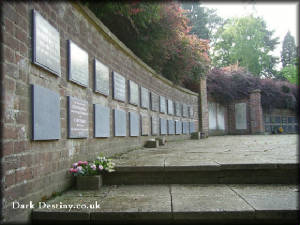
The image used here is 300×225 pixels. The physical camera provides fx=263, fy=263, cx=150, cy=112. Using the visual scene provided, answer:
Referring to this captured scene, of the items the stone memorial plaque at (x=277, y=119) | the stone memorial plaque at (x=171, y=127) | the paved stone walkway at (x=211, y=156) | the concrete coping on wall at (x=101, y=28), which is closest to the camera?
the paved stone walkway at (x=211, y=156)

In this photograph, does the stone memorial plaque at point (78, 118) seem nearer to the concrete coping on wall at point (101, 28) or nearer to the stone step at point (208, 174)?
the stone step at point (208, 174)

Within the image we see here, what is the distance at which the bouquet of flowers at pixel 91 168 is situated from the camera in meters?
3.56

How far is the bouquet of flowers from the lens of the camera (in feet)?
11.7

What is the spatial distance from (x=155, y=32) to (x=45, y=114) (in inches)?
226

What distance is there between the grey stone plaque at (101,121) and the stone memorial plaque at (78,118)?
365 millimetres

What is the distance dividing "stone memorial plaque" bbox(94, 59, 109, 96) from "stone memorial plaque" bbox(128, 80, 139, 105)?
1446 mm

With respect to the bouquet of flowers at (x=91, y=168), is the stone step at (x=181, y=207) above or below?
below

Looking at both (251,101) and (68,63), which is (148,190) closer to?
(68,63)

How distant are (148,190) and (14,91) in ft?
6.53

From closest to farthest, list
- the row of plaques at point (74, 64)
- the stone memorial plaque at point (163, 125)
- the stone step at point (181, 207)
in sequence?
the stone step at point (181, 207) → the row of plaques at point (74, 64) → the stone memorial plaque at point (163, 125)

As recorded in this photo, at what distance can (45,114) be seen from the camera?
302cm

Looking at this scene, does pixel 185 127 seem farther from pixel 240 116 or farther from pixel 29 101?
pixel 29 101

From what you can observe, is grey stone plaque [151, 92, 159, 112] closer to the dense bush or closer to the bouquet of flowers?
the bouquet of flowers

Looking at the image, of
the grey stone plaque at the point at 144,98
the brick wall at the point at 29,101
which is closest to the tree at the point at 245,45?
the grey stone plaque at the point at 144,98
